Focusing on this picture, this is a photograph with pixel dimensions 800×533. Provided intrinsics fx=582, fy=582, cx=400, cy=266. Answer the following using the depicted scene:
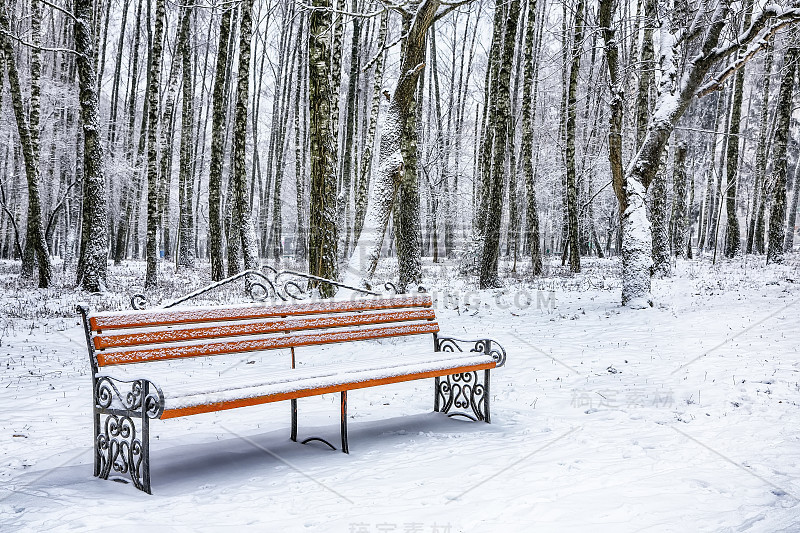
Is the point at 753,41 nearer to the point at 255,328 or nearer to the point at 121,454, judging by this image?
the point at 255,328

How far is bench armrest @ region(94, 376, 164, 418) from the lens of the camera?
325cm

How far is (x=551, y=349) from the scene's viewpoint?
7.12 m

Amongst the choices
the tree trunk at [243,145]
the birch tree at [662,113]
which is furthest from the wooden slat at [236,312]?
the tree trunk at [243,145]

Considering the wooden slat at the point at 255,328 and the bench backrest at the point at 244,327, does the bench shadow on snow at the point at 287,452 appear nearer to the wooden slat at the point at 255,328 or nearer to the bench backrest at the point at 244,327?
the bench backrest at the point at 244,327

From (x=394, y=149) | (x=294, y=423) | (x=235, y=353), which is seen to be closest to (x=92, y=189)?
(x=394, y=149)

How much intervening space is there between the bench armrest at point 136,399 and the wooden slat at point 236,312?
0.38 meters

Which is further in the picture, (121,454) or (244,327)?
(244,327)

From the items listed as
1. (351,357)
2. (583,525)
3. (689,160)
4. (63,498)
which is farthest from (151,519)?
(689,160)

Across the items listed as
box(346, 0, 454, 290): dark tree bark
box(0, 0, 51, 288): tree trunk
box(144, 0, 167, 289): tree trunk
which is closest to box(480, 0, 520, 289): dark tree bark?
box(346, 0, 454, 290): dark tree bark

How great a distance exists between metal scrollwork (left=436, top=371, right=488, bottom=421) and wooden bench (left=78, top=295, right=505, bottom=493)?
13 mm

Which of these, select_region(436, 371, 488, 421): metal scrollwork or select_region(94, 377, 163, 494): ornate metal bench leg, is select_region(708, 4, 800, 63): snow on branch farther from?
select_region(94, 377, 163, 494): ornate metal bench leg

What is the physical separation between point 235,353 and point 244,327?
0.98 ft

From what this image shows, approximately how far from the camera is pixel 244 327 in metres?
4.36

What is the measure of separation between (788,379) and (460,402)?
117 inches
